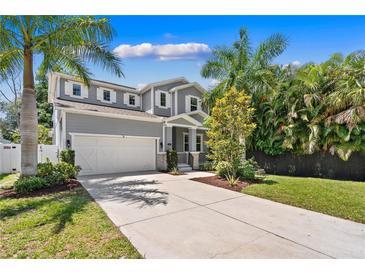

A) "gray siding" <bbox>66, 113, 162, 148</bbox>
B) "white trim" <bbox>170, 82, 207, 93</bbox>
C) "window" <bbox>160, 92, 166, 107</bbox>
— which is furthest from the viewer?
"white trim" <bbox>170, 82, 207, 93</bbox>

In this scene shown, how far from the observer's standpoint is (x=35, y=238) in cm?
371

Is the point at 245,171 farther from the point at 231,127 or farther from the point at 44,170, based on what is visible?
the point at 44,170

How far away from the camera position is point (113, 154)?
12.1m

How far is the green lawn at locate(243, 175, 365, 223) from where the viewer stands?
216 inches

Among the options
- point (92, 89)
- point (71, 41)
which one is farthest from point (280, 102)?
point (92, 89)

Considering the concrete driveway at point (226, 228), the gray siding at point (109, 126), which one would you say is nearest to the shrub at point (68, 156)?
the gray siding at point (109, 126)

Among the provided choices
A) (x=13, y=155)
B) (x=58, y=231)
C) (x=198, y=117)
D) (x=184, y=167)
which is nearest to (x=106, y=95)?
(x=13, y=155)

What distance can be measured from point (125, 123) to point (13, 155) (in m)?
6.84

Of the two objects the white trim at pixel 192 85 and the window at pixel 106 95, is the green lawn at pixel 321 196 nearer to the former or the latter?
the white trim at pixel 192 85

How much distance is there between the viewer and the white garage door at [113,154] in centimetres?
1105

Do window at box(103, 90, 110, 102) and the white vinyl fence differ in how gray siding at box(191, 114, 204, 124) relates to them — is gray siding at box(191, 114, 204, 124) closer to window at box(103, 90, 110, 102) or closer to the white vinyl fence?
window at box(103, 90, 110, 102)

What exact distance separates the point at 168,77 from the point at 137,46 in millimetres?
8355

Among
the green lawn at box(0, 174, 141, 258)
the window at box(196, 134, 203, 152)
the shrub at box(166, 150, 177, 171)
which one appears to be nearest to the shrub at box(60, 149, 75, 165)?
the green lawn at box(0, 174, 141, 258)

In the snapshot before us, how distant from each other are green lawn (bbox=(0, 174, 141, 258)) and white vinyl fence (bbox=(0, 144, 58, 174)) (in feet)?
22.7
